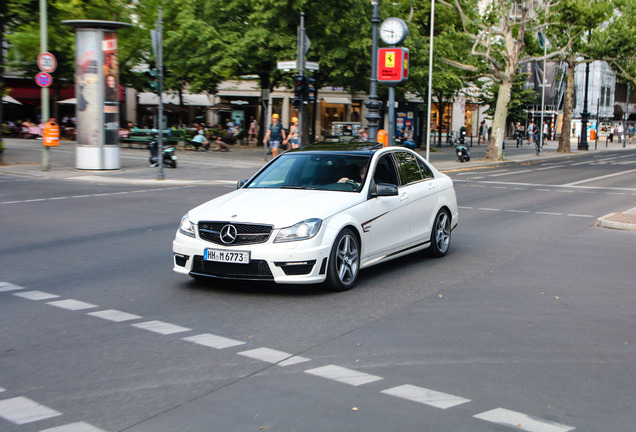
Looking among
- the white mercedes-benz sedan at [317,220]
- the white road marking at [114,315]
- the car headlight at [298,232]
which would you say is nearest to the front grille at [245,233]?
the white mercedes-benz sedan at [317,220]

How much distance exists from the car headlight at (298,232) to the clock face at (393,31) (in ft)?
64.1

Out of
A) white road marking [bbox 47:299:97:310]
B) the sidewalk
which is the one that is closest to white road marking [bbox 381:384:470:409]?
white road marking [bbox 47:299:97:310]

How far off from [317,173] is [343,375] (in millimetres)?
3963

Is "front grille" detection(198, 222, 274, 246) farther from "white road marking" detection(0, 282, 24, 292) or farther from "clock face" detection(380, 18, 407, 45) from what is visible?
"clock face" detection(380, 18, 407, 45)

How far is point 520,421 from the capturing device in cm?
437

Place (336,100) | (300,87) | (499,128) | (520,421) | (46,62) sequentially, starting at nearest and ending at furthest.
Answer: (520,421) < (46,62) < (300,87) < (499,128) < (336,100)

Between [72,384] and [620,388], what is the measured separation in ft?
11.7

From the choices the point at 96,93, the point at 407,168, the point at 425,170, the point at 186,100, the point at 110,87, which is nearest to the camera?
the point at 407,168

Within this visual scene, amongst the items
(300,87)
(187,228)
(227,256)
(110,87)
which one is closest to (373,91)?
(300,87)

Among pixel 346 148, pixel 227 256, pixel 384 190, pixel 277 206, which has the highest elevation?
pixel 346 148

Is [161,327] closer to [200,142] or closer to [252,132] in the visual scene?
[200,142]

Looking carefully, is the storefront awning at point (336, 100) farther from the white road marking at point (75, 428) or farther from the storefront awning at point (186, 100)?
the white road marking at point (75, 428)

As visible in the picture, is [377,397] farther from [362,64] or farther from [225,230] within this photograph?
[362,64]

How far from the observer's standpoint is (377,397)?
4746mm
